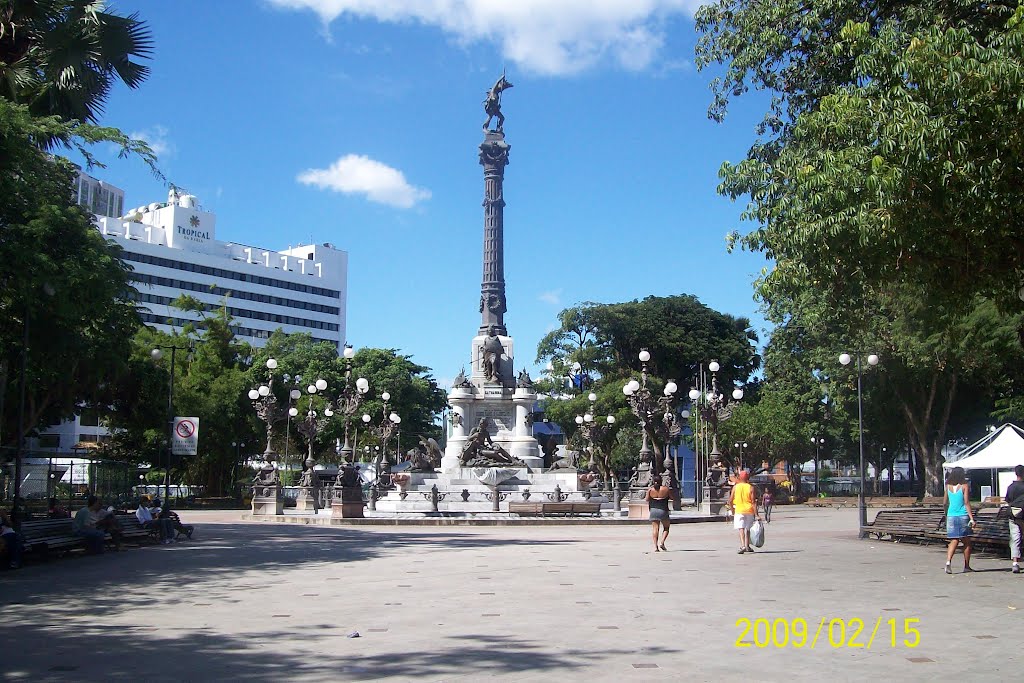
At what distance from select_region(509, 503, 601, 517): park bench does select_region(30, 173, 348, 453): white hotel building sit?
66283mm

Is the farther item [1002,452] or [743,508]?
[1002,452]

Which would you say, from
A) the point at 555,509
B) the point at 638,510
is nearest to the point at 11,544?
the point at 555,509

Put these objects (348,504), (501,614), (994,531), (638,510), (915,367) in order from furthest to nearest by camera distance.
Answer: (915,367) < (638,510) < (348,504) < (994,531) < (501,614)

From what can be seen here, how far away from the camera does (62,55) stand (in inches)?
706

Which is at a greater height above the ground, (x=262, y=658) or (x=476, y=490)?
(x=476, y=490)

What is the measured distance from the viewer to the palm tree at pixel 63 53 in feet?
57.2

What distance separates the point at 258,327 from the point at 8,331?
295 feet

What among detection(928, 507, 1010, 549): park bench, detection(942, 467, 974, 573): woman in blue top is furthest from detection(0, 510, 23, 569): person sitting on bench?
detection(928, 507, 1010, 549): park bench

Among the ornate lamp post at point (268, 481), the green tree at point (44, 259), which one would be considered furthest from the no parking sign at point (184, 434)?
the ornate lamp post at point (268, 481)

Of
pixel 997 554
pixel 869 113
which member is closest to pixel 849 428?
pixel 997 554

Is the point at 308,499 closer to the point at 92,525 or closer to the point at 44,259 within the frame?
the point at 92,525
